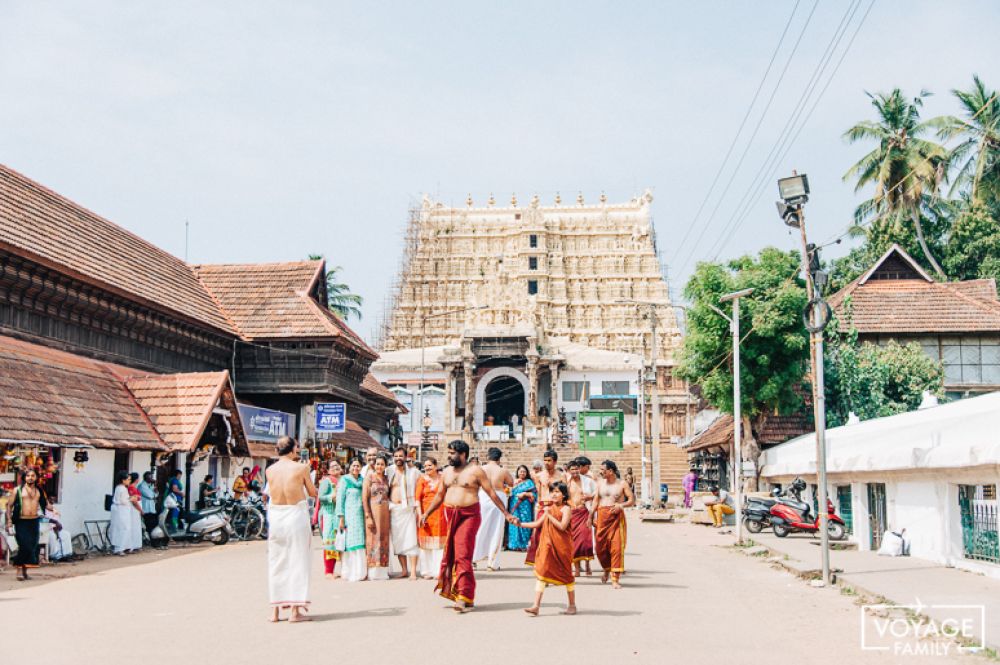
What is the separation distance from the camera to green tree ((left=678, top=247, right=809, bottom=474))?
3117 centimetres

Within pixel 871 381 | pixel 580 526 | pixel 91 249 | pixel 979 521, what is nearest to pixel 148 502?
pixel 91 249

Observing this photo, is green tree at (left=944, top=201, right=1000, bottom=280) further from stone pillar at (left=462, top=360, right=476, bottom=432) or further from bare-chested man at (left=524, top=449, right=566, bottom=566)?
bare-chested man at (left=524, top=449, right=566, bottom=566)

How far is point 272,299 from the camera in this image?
29094 millimetres

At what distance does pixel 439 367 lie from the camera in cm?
5669

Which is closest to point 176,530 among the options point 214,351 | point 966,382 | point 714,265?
point 214,351

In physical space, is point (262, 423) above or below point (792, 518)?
above

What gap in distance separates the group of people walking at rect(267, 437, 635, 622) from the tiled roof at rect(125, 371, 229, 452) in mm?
4742

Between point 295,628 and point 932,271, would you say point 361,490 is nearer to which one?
point 295,628

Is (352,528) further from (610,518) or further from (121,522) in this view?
(121,522)

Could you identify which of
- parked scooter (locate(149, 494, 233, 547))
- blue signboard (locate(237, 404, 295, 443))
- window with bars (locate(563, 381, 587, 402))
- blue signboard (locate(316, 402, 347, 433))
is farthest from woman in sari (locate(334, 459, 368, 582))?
window with bars (locate(563, 381, 587, 402))

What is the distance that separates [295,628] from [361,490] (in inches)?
172

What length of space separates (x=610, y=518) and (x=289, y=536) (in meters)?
4.75

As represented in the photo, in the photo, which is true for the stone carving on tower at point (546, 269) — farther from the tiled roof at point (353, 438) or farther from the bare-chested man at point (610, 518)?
the bare-chested man at point (610, 518)

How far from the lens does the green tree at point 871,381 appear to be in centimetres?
3209
